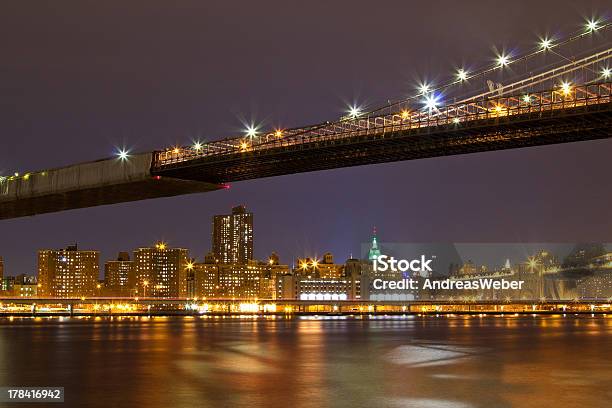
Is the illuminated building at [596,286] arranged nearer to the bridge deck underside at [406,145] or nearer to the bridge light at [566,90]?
the bridge deck underside at [406,145]

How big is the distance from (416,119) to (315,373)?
28.5 metres

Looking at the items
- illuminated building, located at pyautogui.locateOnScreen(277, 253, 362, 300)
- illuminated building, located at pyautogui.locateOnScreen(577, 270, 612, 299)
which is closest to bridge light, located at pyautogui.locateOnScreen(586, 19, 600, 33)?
illuminated building, located at pyautogui.locateOnScreen(577, 270, 612, 299)

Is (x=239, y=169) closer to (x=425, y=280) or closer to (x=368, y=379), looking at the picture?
(x=368, y=379)

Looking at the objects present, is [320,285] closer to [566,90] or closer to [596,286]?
[596,286]

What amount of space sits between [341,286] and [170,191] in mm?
107509

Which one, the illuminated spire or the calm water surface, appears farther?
the illuminated spire

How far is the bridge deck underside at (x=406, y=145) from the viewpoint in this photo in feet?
144

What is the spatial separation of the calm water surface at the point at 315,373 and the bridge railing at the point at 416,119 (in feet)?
42.1

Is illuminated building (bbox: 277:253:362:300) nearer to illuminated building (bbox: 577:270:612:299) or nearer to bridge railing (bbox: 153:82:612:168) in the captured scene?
illuminated building (bbox: 577:270:612:299)

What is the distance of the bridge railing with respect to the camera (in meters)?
43.1

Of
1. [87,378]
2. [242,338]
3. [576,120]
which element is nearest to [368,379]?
[87,378]

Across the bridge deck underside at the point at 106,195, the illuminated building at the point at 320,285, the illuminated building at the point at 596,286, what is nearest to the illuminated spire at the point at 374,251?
the illuminated building at the point at 320,285

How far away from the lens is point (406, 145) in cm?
5031

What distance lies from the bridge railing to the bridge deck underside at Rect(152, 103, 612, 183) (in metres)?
0.33
